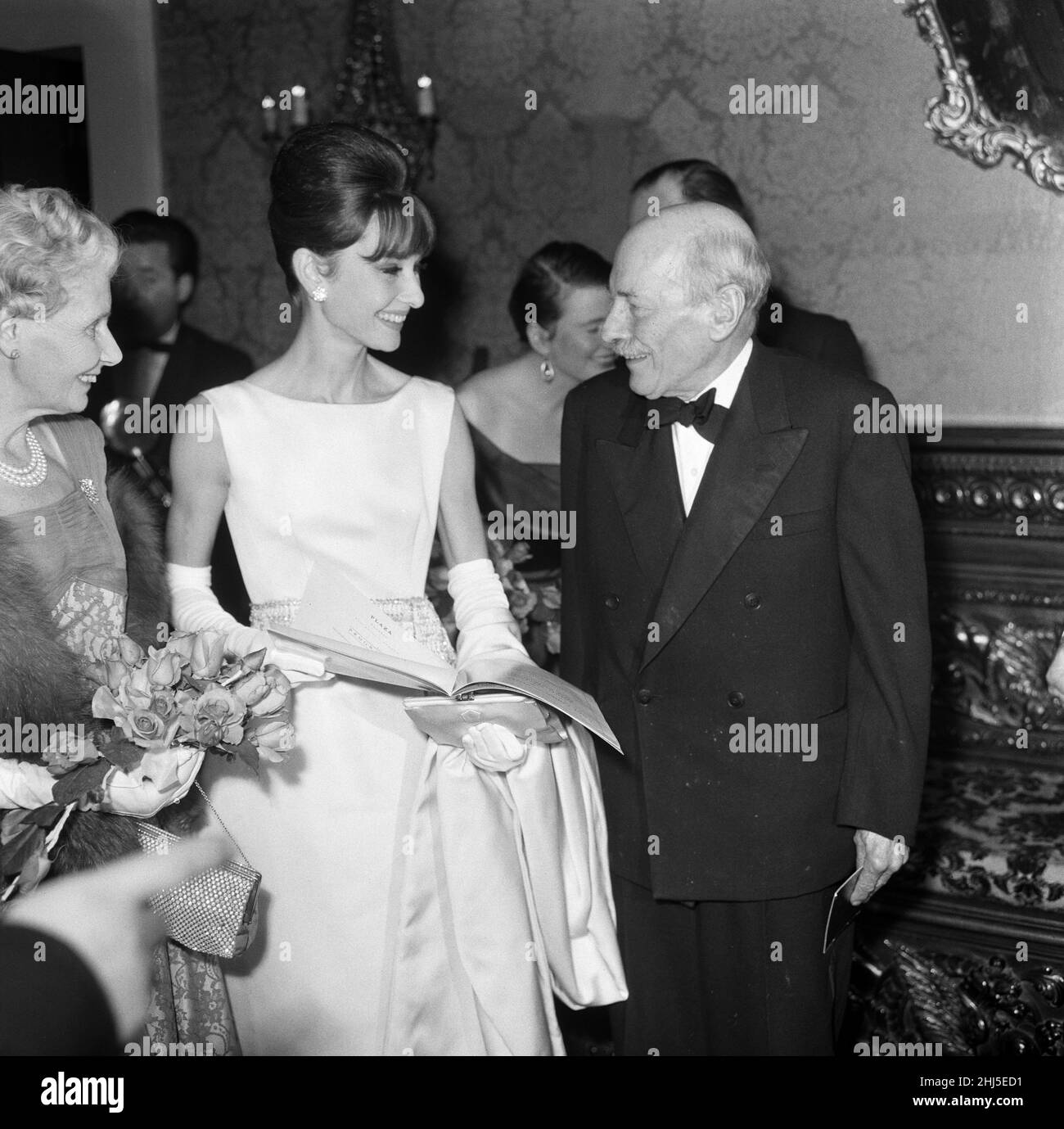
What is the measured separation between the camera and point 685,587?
8.14 feet

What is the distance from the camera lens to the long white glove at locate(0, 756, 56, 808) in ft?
7.06

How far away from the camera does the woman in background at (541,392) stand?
372 cm

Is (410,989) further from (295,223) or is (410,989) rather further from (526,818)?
(295,223)

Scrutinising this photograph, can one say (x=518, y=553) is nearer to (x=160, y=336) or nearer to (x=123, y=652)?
(x=123, y=652)

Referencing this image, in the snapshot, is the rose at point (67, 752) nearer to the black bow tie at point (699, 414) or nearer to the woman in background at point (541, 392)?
the black bow tie at point (699, 414)

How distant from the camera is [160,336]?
4898 mm

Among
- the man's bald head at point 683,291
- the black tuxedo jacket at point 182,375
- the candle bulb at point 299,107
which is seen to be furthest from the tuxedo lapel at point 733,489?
the candle bulb at point 299,107

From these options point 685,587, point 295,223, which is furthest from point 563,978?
point 295,223

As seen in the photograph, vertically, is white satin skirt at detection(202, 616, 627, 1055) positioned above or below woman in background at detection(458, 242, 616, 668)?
below

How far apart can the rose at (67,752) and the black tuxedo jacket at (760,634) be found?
0.93 metres

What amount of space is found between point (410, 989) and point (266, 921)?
0.95 ft

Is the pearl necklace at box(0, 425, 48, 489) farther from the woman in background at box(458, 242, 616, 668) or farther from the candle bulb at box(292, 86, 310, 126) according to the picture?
the candle bulb at box(292, 86, 310, 126)

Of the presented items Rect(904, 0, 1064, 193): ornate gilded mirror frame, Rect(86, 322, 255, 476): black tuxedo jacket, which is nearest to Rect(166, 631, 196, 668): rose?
Rect(86, 322, 255, 476): black tuxedo jacket
